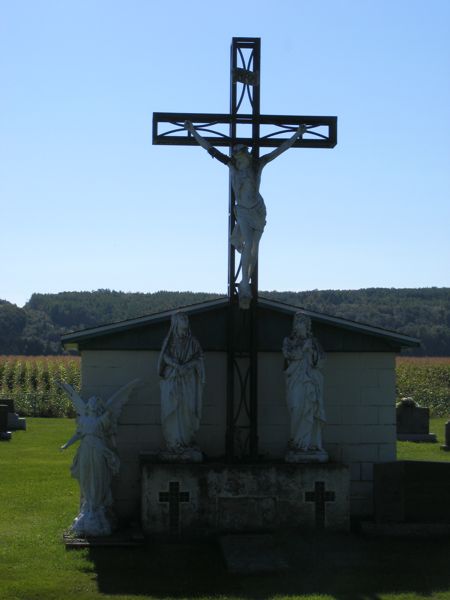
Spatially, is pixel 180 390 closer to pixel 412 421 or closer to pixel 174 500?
pixel 174 500

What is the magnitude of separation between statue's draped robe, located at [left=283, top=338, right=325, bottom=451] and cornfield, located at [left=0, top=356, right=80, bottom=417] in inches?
729

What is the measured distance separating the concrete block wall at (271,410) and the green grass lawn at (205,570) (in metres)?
1.59

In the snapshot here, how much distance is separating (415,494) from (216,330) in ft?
12.5

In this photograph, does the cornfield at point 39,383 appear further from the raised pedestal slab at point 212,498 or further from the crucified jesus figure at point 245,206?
the crucified jesus figure at point 245,206

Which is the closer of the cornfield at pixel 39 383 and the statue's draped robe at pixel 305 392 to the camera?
the statue's draped robe at pixel 305 392

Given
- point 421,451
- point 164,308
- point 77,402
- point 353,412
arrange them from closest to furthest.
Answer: point 77,402
point 353,412
point 421,451
point 164,308

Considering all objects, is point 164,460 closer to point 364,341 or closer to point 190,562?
point 190,562

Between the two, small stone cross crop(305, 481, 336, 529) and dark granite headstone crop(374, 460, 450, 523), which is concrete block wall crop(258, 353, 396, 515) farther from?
small stone cross crop(305, 481, 336, 529)

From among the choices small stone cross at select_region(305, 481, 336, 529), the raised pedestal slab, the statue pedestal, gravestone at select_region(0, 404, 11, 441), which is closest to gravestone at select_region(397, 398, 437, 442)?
gravestone at select_region(0, 404, 11, 441)

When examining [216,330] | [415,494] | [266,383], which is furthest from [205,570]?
[216,330]

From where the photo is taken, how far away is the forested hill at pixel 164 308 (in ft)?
316

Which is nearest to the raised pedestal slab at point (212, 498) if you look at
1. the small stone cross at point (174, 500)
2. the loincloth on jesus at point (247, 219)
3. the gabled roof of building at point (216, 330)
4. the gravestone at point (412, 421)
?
the small stone cross at point (174, 500)

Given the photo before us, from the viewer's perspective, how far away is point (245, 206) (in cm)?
1467

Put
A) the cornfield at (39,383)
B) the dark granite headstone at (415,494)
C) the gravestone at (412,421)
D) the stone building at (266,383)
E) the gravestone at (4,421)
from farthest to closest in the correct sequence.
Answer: the cornfield at (39,383) → the gravestone at (412,421) → the gravestone at (4,421) → the stone building at (266,383) → the dark granite headstone at (415,494)
